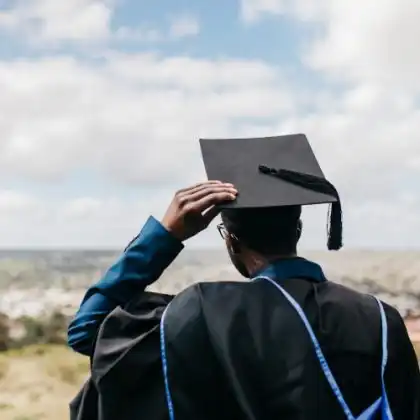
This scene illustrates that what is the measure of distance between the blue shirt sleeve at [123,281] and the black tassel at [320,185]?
180mm

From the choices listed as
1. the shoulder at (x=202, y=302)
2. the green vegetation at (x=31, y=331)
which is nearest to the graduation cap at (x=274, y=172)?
the shoulder at (x=202, y=302)

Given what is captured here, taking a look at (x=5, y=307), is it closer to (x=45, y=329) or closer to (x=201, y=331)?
(x=45, y=329)

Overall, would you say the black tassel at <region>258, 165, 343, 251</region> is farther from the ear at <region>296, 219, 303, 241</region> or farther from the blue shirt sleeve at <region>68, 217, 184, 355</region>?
the blue shirt sleeve at <region>68, 217, 184, 355</region>

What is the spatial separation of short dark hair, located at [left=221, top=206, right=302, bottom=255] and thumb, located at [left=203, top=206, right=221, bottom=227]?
16 millimetres

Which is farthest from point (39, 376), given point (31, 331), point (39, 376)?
point (31, 331)

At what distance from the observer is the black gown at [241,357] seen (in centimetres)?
92

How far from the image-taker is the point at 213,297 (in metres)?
0.95

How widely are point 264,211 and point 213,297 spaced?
0.12m

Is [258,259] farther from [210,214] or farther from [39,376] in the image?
[39,376]

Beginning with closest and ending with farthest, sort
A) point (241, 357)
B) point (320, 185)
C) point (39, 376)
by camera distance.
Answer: point (241, 357) < point (320, 185) < point (39, 376)

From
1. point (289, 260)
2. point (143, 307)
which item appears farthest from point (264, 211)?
point (143, 307)

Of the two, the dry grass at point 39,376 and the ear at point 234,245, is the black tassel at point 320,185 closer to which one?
the ear at point 234,245

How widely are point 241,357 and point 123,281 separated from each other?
0.57 feet

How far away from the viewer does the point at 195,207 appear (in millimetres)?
960
